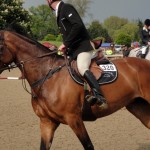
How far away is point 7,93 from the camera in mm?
15312

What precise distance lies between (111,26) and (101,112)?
390 feet

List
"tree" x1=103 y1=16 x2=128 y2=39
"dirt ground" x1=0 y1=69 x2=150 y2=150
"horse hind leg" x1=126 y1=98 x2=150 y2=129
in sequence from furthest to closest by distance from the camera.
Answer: "tree" x1=103 y1=16 x2=128 y2=39
"dirt ground" x1=0 y1=69 x2=150 y2=150
"horse hind leg" x1=126 y1=98 x2=150 y2=129

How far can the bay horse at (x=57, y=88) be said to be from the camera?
18.0 feet

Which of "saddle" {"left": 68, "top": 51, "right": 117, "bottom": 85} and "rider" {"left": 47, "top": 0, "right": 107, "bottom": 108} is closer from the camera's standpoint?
"rider" {"left": 47, "top": 0, "right": 107, "bottom": 108}

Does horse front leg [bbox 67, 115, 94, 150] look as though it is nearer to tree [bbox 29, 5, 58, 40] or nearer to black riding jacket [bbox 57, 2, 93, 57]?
A: black riding jacket [bbox 57, 2, 93, 57]

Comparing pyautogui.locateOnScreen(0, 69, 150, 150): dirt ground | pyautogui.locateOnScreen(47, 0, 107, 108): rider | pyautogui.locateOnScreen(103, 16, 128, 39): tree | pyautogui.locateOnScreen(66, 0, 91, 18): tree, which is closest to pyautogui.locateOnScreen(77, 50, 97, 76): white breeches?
pyautogui.locateOnScreen(47, 0, 107, 108): rider

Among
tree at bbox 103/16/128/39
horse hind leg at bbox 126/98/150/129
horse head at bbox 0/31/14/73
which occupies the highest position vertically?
horse head at bbox 0/31/14/73

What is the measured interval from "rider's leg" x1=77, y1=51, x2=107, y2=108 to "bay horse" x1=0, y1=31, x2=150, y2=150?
0.59ft

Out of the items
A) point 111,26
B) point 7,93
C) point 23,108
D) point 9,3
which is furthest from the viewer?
point 111,26

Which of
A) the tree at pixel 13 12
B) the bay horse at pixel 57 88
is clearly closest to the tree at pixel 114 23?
the tree at pixel 13 12

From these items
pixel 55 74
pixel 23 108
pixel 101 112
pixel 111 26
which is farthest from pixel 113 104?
pixel 111 26

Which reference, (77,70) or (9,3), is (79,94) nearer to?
(77,70)

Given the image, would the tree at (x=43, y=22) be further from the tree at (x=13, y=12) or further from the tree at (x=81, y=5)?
the tree at (x=13, y=12)

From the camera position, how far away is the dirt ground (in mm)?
7184
